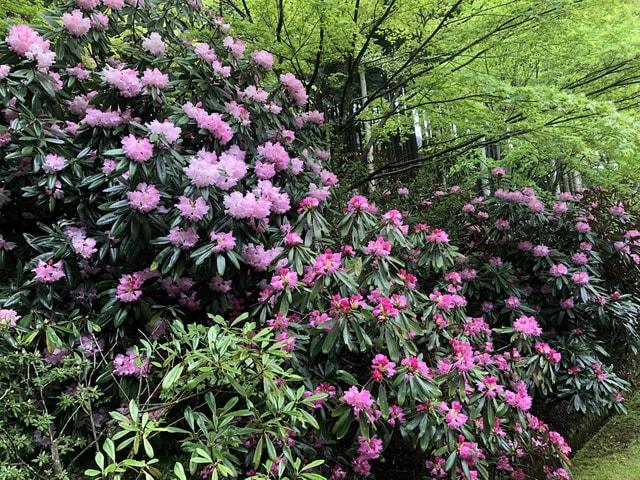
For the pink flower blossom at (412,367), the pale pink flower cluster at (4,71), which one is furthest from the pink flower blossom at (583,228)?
the pale pink flower cluster at (4,71)

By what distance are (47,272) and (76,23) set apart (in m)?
1.25

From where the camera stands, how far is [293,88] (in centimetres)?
270

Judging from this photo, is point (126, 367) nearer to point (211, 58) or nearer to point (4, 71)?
point (4, 71)

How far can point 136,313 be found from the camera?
1.96 meters

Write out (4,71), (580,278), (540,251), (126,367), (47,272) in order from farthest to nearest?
(540,251), (580,278), (4,71), (47,272), (126,367)

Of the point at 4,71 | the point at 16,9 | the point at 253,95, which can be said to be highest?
the point at 16,9

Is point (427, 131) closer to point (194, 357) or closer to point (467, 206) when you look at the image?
point (467, 206)

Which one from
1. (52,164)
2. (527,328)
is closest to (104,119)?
(52,164)

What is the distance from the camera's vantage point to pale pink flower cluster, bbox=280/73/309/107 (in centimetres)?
266

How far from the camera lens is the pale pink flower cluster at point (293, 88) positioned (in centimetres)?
266

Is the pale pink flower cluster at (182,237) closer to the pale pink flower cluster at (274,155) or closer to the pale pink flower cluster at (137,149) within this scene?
the pale pink flower cluster at (137,149)

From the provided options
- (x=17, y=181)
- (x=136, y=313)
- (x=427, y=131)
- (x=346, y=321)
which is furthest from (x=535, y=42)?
(x=17, y=181)

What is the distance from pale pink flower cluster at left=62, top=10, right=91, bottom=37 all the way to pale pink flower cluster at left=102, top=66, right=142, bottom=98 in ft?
1.17

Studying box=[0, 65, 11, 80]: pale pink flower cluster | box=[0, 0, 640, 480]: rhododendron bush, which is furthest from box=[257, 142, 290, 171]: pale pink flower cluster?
box=[0, 65, 11, 80]: pale pink flower cluster
